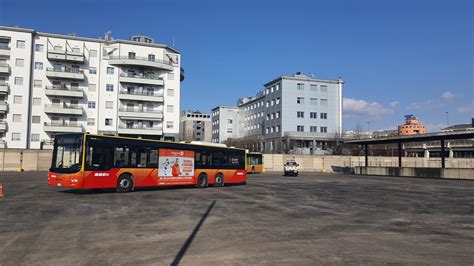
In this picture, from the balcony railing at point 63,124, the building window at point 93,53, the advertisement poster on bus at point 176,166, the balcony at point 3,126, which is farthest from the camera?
the building window at point 93,53

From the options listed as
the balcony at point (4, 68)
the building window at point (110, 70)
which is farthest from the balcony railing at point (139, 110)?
the balcony at point (4, 68)

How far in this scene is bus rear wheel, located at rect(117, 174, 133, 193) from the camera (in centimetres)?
2096

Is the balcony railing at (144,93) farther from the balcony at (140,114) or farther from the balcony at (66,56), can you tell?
the balcony at (66,56)

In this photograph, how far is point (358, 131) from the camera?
115 meters

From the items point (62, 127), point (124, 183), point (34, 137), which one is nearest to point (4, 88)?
point (34, 137)

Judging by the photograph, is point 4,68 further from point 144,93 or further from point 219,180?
point 219,180

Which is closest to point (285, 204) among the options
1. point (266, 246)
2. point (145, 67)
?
point (266, 246)

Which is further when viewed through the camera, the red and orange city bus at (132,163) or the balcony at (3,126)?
the balcony at (3,126)

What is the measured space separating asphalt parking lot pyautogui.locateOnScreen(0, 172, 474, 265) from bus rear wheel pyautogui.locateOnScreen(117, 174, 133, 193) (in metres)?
4.37

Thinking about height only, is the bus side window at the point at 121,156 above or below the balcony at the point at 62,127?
below

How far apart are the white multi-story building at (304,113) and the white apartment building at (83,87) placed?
95.2ft

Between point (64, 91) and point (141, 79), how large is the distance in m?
12.7

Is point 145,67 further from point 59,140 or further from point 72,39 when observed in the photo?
point 59,140

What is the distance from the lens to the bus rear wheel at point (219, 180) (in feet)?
90.2
